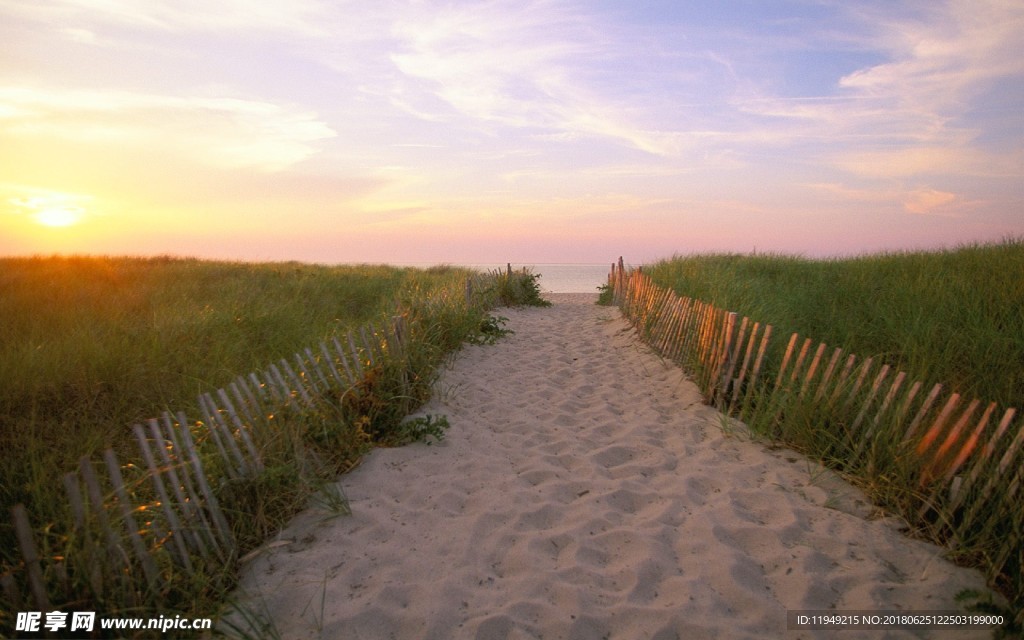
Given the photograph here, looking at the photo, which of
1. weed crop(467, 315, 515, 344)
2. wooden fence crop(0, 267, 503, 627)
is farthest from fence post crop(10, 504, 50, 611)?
weed crop(467, 315, 515, 344)

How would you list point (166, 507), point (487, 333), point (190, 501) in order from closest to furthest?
point (166, 507), point (190, 501), point (487, 333)

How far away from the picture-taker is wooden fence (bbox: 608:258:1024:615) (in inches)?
109

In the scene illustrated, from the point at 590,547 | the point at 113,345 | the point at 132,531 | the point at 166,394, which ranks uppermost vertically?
the point at 113,345

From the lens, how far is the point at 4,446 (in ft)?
12.8

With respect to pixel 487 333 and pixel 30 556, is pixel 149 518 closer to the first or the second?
pixel 30 556

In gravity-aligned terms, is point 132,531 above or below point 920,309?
below

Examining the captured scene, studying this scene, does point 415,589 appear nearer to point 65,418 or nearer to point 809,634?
point 809,634

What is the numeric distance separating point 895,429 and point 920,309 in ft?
12.2

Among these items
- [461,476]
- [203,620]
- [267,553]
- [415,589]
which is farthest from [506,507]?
[203,620]

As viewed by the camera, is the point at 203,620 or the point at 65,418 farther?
the point at 65,418

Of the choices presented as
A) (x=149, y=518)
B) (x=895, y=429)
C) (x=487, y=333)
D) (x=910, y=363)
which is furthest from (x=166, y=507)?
(x=487, y=333)

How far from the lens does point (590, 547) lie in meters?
3.14

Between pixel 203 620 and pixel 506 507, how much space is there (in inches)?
70.3

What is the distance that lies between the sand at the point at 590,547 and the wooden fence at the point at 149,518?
1.36ft
